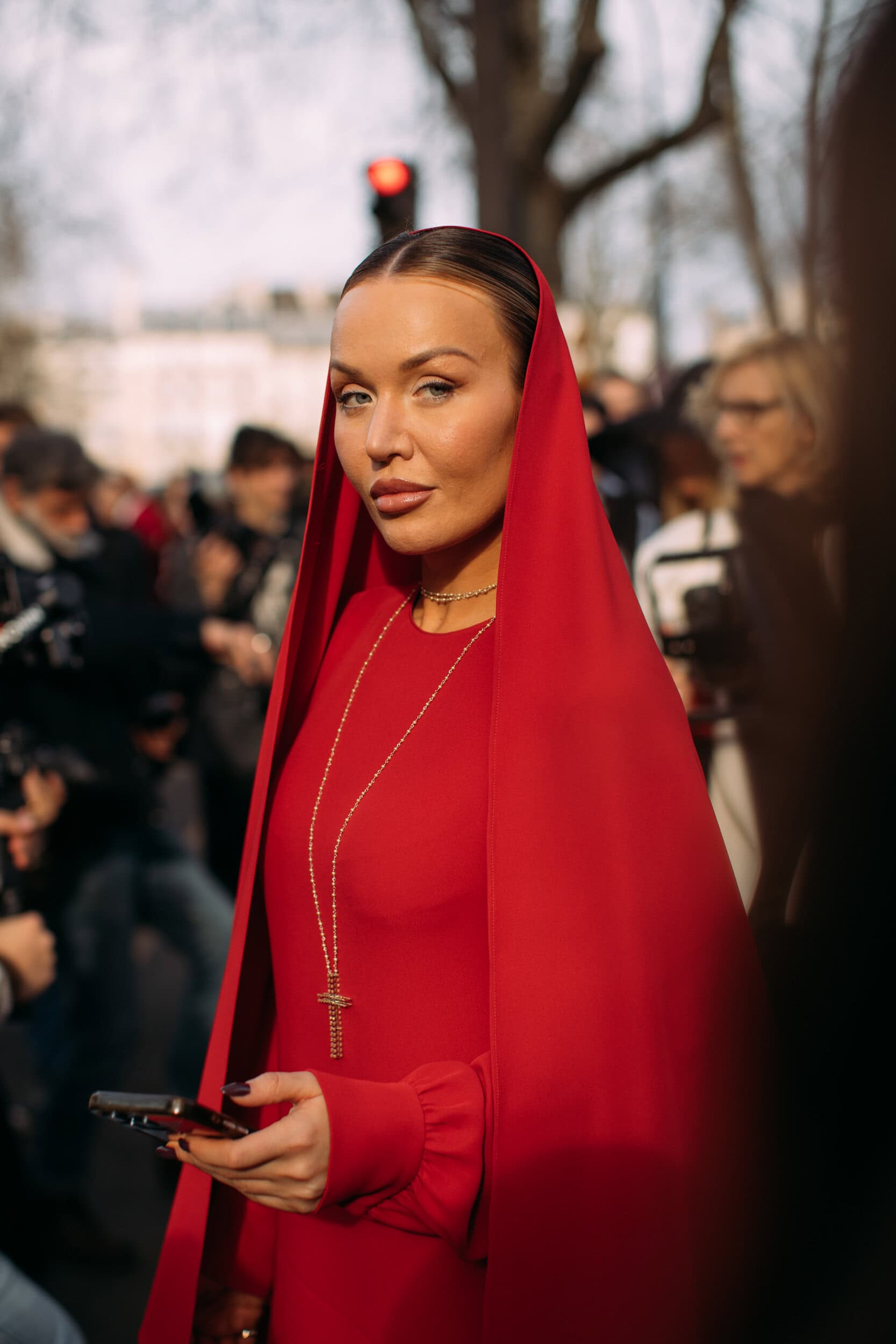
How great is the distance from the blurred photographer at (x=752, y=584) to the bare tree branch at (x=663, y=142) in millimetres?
6834

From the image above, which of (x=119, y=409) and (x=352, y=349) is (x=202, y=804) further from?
(x=119, y=409)

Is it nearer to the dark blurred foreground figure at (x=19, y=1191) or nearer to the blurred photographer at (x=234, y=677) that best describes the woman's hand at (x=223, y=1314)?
the dark blurred foreground figure at (x=19, y=1191)

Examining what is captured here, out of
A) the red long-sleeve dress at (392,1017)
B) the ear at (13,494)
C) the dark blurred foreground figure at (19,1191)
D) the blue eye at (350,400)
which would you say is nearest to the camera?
the red long-sleeve dress at (392,1017)

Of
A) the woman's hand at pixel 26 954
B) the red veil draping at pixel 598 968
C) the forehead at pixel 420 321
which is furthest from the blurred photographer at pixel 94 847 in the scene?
the red veil draping at pixel 598 968

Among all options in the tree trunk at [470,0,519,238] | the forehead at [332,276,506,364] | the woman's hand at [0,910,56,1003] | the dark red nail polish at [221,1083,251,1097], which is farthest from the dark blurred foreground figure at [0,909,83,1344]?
the tree trunk at [470,0,519,238]

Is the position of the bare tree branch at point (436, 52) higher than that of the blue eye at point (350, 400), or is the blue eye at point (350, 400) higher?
the bare tree branch at point (436, 52)

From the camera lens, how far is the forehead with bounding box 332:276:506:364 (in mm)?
1636

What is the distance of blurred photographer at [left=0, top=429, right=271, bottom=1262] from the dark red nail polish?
247 centimetres

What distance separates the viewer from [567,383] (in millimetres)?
1646

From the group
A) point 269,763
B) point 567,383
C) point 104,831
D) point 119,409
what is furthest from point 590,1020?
point 119,409

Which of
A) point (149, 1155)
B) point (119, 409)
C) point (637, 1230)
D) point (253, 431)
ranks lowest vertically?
point (149, 1155)

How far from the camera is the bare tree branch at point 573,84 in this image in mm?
9555

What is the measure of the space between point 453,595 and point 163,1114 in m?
0.86

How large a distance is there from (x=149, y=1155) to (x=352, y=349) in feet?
12.2
